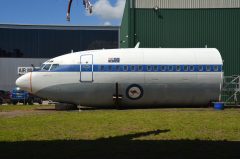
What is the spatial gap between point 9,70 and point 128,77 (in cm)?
4653

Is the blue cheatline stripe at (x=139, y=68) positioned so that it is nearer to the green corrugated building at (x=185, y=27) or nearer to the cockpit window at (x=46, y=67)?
the cockpit window at (x=46, y=67)

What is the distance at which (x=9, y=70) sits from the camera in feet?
233

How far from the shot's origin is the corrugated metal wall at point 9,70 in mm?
69688

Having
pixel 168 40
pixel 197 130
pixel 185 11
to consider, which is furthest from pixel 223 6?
pixel 197 130

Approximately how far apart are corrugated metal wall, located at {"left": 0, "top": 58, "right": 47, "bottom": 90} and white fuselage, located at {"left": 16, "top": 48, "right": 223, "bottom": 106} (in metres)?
41.7

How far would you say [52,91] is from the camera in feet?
94.9

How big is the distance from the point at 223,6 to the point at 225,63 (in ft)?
17.7

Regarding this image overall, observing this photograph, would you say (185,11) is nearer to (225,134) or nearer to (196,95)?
(196,95)

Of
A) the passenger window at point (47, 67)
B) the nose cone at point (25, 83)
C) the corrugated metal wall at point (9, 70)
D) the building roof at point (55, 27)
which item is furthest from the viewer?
the building roof at point (55, 27)

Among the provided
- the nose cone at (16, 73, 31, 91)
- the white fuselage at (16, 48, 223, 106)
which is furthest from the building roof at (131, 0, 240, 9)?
the nose cone at (16, 73, 31, 91)

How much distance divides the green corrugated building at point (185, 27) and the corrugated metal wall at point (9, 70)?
37870 millimetres
